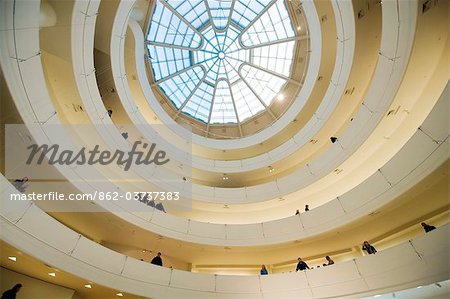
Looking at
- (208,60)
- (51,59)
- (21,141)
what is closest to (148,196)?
(21,141)

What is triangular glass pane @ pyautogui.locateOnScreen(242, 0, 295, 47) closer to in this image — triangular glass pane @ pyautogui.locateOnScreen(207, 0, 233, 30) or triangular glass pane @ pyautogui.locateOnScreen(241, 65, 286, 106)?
triangular glass pane @ pyautogui.locateOnScreen(207, 0, 233, 30)

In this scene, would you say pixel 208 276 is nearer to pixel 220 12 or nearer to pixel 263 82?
pixel 263 82

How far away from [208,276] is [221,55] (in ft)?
68.1

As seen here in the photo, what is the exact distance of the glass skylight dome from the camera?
2267 centimetres

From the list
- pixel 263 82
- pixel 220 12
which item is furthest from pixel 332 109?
pixel 220 12

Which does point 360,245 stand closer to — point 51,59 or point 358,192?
point 358,192

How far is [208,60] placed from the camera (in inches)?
1022

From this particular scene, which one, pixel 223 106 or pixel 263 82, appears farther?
pixel 223 106

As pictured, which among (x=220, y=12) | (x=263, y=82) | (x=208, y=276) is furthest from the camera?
(x=263, y=82)

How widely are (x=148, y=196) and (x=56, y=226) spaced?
799 cm

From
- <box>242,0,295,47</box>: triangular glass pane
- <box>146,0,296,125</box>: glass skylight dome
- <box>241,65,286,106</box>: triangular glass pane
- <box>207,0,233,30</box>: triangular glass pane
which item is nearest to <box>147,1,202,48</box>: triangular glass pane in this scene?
<box>146,0,296,125</box>: glass skylight dome

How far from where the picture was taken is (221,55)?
2581 cm

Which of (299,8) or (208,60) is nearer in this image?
(299,8)

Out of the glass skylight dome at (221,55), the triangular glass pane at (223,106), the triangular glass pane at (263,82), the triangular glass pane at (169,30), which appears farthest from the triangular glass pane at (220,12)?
the triangular glass pane at (223,106)
